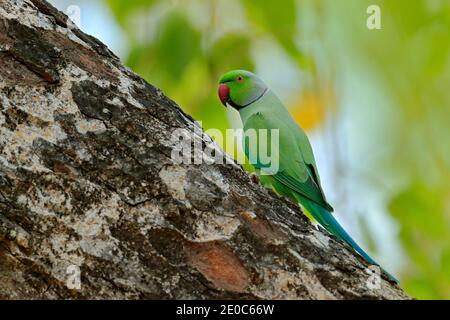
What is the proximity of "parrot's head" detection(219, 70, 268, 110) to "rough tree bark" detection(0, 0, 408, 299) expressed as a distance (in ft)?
6.77

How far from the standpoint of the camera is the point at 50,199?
5.81ft

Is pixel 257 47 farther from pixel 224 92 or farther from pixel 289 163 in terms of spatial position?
pixel 224 92

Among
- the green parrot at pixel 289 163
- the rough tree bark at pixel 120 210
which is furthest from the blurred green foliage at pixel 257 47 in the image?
the rough tree bark at pixel 120 210

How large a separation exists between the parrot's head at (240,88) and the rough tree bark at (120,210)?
2065 mm

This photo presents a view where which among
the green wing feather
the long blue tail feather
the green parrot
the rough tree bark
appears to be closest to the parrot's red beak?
the green parrot

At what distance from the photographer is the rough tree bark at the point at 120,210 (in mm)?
1709

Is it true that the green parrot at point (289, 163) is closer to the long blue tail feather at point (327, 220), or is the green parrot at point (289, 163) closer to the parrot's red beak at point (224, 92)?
the long blue tail feather at point (327, 220)

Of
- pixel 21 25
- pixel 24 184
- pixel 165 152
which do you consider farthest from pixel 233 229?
pixel 21 25

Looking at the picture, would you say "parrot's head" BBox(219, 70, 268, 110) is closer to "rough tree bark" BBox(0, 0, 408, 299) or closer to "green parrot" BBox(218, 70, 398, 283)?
"green parrot" BBox(218, 70, 398, 283)

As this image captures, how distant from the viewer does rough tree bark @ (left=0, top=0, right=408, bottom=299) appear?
1.71 metres

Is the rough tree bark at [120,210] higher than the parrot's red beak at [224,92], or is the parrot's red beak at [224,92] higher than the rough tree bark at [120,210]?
the parrot's red beak at [224,92]

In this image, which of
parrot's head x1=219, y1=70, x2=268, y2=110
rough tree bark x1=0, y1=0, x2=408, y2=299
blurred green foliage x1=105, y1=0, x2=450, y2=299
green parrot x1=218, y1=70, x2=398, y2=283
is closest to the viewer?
rough tree bark x1=0, y1=0, x2=408, y2=299

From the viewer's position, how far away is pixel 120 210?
5.85ft

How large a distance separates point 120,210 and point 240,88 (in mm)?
2423
